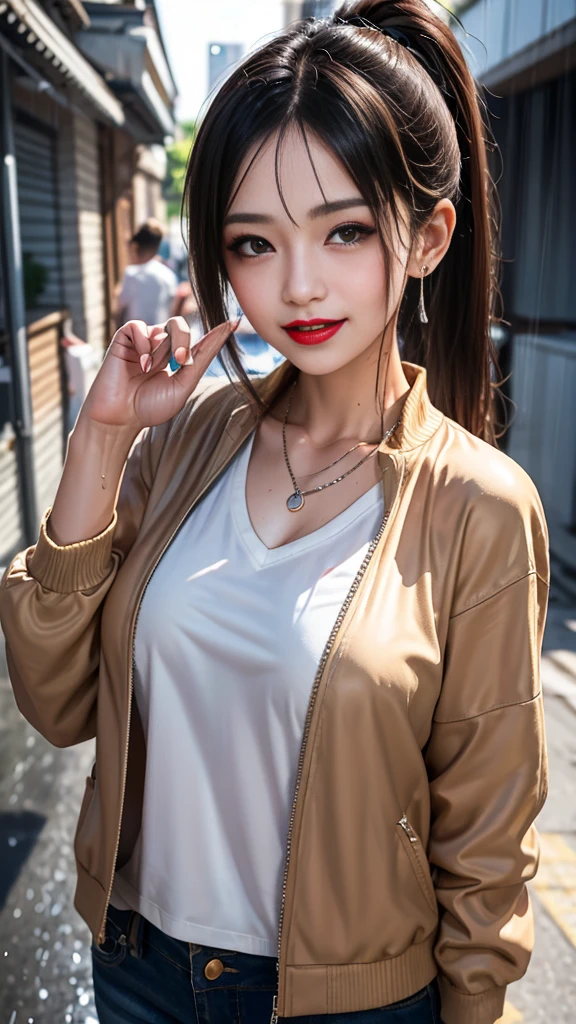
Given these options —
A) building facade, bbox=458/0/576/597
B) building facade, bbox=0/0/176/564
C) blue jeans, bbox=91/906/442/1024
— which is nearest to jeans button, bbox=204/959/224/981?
blue jeans, bbox=91/906/442/1024

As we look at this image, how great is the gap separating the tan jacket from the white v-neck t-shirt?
42 mm

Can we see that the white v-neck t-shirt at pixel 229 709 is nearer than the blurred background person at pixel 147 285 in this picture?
Yes

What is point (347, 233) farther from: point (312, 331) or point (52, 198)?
point (52, 198)

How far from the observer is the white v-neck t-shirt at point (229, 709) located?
1286 millimetres

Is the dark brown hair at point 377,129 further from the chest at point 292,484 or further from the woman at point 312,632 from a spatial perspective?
the chest at point 292,484

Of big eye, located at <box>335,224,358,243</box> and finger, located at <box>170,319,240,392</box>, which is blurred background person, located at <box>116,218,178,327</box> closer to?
finger, located at <box>170,319,240,392</box>

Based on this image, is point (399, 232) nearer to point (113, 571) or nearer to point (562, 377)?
A: point (113, 571)

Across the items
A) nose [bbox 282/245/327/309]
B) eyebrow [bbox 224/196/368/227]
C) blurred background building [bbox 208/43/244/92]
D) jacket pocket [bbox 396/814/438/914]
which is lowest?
jacket pocket [bbox 396/814/438/914]

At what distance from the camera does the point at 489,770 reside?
1268mm

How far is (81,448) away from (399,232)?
0.53m

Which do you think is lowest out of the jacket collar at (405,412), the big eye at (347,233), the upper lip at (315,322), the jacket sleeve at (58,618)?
the jacket sleeve at (58,618)

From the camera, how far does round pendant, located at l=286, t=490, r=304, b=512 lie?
1.44m

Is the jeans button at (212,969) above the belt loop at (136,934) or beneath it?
above

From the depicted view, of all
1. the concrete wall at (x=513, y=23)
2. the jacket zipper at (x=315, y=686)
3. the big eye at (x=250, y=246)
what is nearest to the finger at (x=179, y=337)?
the big eye at (x=250, y=246)
